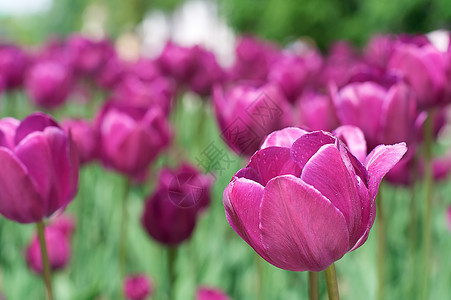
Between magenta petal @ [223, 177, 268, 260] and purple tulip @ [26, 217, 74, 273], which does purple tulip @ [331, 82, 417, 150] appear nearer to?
magenta petal @ [223, 177, 268, 260]

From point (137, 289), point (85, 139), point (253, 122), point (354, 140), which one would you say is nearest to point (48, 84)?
point (85, 139)

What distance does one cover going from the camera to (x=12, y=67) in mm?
2404

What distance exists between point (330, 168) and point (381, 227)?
488 millimetres

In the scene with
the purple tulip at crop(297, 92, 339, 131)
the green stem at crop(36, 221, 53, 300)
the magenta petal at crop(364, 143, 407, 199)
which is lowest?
the purple tulip at crop(297, 92, 339, 131)

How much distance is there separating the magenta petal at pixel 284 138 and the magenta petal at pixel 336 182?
1.8 inches

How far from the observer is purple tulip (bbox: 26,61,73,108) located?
2180mm

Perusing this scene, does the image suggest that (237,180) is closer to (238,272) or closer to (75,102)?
(238,272)

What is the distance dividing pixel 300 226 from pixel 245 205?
47 mm

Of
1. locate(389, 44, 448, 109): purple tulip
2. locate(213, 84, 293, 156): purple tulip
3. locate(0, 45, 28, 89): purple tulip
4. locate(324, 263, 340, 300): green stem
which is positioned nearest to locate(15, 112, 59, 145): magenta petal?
locate(213, 84, 293, 156): purple tulip

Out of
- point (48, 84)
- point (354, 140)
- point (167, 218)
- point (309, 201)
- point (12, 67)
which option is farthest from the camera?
point (12, 67)

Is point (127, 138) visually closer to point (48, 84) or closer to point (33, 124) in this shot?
point (33, 124)

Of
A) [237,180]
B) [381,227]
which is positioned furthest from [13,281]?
[237,180]

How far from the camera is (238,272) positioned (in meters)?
1.55

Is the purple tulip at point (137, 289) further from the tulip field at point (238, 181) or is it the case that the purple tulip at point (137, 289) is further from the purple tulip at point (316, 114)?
the purple tulip at point (316, 114)
